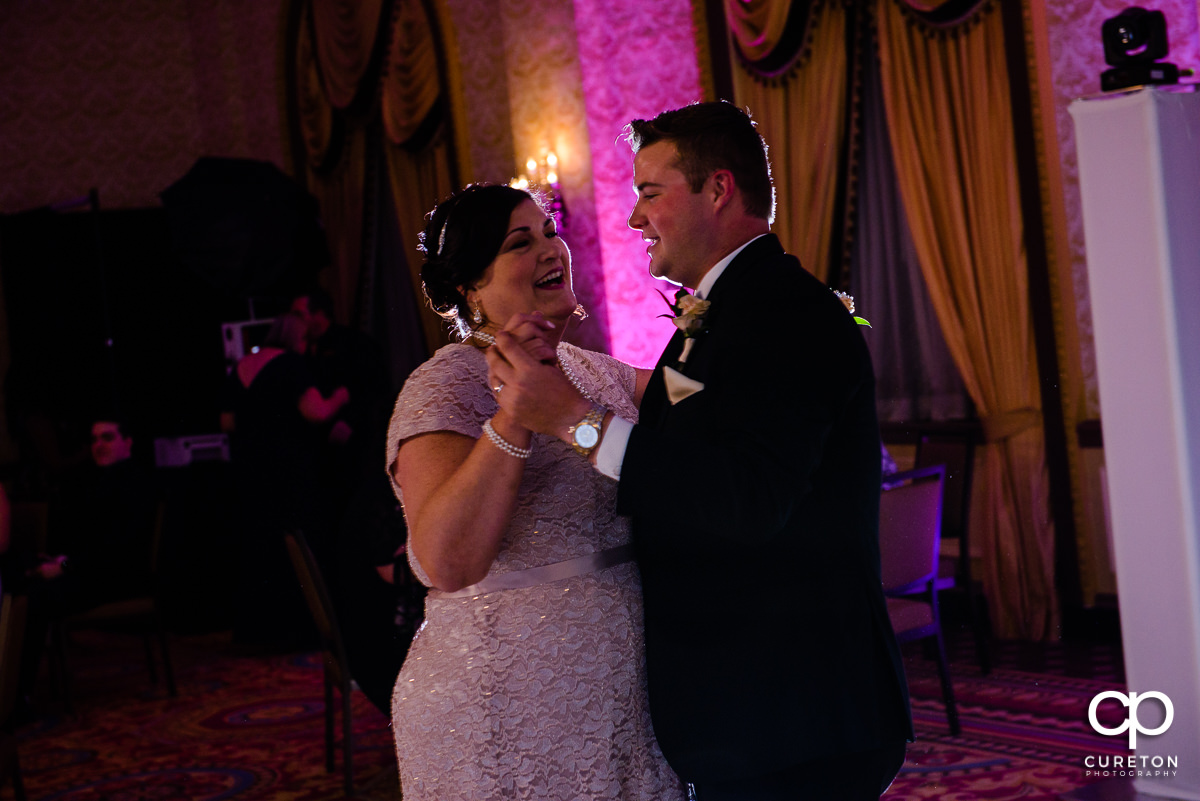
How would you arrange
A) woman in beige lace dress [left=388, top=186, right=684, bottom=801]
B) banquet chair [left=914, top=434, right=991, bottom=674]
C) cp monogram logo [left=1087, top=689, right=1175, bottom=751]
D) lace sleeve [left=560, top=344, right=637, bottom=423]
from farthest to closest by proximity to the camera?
banquet chair [left=914, top=434, right=991, bottom=674] < cp monogram logo [left=1087, top=689, right=1175, bottom=751] < lace sleeve [left=560, top=344, right=637, bottom=423] < woman in beige lace dress [left=388, top=186, right=684, bottom=801]

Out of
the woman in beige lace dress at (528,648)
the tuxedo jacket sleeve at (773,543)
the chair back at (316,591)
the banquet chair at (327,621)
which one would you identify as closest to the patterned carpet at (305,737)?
the banquet chair at (327,621)

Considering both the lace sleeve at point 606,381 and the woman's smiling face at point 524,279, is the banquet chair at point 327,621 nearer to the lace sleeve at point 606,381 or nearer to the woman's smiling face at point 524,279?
the lace sleeve at point 606,381

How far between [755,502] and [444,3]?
6686mm

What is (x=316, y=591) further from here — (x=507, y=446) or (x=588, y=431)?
(x=588, y=431)

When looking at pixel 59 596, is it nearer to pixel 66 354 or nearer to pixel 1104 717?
pixel 66 354

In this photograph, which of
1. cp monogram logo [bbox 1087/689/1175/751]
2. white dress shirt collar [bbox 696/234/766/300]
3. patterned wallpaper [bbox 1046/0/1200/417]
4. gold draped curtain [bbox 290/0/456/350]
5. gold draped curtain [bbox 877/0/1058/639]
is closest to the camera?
white dress shirt collar [bbox 696/234/766/300]

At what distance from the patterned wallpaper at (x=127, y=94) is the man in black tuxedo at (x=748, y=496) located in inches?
338

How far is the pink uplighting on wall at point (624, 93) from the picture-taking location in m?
6.65

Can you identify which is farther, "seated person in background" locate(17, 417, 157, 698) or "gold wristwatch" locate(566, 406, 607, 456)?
"seated person in background" locate(17, 417, 157, 698)

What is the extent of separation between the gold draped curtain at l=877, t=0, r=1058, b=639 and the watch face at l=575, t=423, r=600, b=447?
424 cm

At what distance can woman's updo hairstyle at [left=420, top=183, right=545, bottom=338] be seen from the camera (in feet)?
6.20

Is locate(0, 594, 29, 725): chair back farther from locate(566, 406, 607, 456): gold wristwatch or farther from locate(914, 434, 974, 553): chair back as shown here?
locate(914, 434, 974, 553): chair back

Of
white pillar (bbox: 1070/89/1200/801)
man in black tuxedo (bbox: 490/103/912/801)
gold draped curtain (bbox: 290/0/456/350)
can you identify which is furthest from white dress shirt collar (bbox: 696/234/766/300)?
gold draped curtain (bbox: 290/0/456/350)

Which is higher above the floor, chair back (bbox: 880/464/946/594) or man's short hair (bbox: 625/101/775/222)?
man's short hair (bbox: 625/101/775/222)
